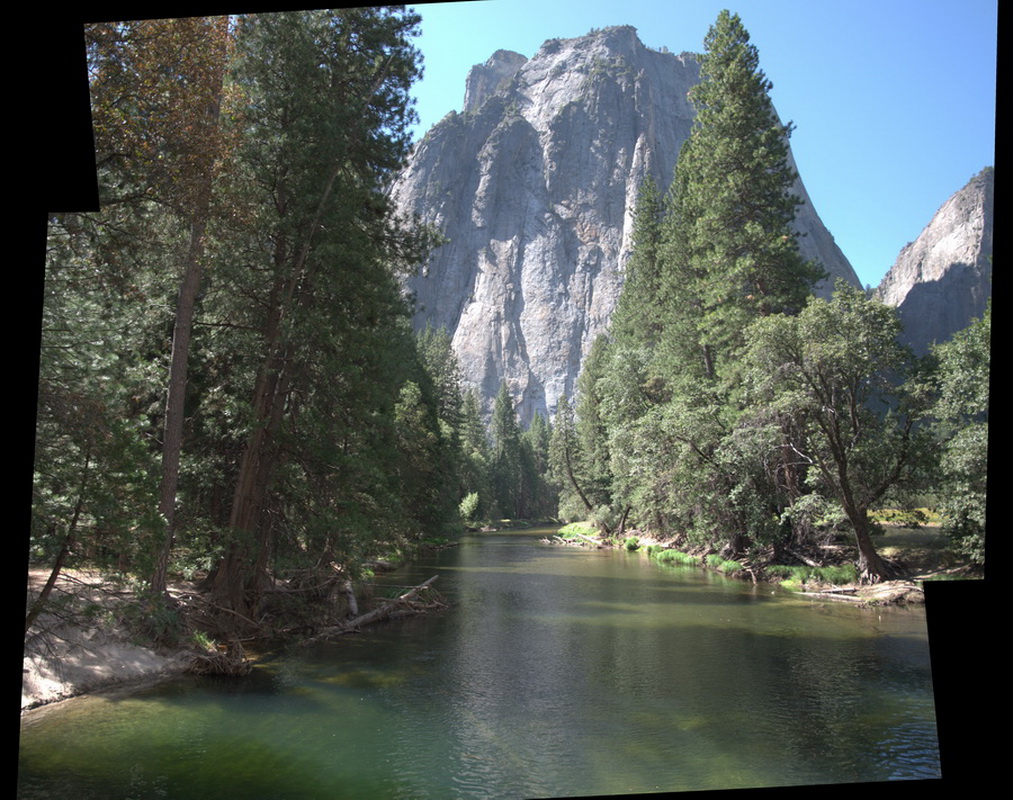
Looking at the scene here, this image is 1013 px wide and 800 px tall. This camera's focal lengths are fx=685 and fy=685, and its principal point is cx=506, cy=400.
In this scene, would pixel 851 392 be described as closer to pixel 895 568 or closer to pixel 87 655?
pixel 895 568

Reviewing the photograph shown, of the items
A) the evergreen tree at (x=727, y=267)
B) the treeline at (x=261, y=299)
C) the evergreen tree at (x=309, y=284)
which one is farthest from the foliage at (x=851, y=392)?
the evergreen tree at (x=309, y=284)

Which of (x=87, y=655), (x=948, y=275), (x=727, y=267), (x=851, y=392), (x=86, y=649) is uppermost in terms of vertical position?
(x=948, y=275)

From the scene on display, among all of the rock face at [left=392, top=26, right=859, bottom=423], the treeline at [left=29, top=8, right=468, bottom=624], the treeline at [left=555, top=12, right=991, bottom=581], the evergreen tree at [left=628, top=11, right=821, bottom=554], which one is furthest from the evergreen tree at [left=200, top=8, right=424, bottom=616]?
the rock face at [left=392, top=26, right=859, bottom=423]

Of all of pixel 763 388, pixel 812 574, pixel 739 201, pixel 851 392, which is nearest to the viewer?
pixel 851 392

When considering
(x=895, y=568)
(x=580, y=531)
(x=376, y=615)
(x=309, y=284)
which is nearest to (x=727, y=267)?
(x=895, y=568)

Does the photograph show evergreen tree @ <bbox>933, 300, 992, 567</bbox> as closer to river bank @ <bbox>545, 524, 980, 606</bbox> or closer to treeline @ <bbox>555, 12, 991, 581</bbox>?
treeline @ <bbox>555, 12, 991, 581</bbox>

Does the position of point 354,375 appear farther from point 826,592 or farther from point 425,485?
point 425,485

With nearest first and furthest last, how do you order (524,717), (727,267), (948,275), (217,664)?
1. (524,717)
2. (217,664)
3. (727,267)
4. (948,275)

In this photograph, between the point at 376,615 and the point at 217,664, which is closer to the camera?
the point at 217,664
